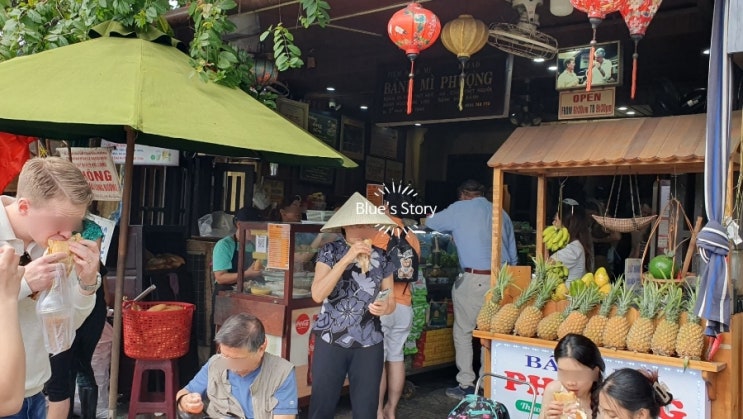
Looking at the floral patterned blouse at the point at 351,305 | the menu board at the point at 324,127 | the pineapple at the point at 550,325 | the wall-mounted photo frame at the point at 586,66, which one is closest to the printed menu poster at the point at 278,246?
the floral patterned blouse at the point at 351,305

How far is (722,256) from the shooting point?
3619 millimetres

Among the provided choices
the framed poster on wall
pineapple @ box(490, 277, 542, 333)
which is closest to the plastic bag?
pineapple @ box(490, 277, 542, 333)

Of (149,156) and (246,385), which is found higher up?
(149,156)

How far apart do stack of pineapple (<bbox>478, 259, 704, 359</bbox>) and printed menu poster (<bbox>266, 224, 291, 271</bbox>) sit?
1668 mm

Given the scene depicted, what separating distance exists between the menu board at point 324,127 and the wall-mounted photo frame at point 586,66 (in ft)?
12.3

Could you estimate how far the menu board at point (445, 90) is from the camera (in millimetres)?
6879

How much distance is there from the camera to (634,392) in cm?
262

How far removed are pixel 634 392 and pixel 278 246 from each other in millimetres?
3112

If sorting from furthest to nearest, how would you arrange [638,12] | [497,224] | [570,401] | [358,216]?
[497,224]
[358,216]
[638,12]
[570,401]

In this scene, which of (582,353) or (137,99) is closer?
(137,99)

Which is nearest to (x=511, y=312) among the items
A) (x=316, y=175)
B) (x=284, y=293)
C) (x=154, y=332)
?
(x=284, y=293)

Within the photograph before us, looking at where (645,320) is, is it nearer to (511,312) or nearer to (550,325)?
(550,325)

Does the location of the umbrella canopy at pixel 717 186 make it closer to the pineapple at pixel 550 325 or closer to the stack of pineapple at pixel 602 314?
the stack of pineapple at pixel 602 314

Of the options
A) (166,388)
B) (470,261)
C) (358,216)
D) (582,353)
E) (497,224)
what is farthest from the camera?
(470,261)
